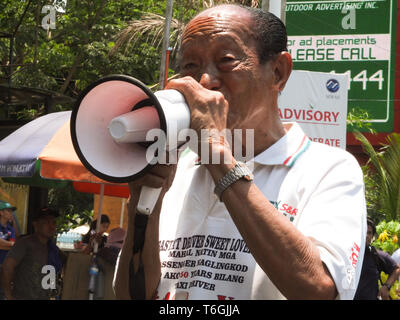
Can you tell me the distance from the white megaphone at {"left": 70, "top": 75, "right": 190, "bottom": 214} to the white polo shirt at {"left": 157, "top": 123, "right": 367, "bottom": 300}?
19 cm

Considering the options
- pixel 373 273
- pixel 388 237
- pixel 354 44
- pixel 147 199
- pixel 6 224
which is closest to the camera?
pixel 147 199

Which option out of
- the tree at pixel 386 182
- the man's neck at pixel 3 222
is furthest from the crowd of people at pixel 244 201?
the tree at pixel 386 182

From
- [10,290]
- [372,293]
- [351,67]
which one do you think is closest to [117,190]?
[10,290]

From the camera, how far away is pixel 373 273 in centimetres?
681

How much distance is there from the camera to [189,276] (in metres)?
1.80

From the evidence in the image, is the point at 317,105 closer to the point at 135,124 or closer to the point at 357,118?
the point at 357,118

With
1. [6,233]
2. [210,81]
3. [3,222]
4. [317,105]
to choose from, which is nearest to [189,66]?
[210,81]

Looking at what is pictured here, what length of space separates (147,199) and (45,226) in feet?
19.1

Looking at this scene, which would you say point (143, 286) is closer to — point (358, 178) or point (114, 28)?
point (358, 178)

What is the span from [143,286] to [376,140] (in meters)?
13.9

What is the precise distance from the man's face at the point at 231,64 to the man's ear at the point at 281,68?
0.14ft

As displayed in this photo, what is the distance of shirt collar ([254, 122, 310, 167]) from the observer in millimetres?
1835

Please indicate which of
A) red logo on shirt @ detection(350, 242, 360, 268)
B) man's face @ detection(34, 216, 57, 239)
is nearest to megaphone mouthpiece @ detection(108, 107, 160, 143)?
red logo on shirt @ detection(350, 242, 360, 268)

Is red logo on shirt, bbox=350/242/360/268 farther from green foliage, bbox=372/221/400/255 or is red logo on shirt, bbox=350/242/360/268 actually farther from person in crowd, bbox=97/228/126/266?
green foliage, bbox=372/221/400/255
